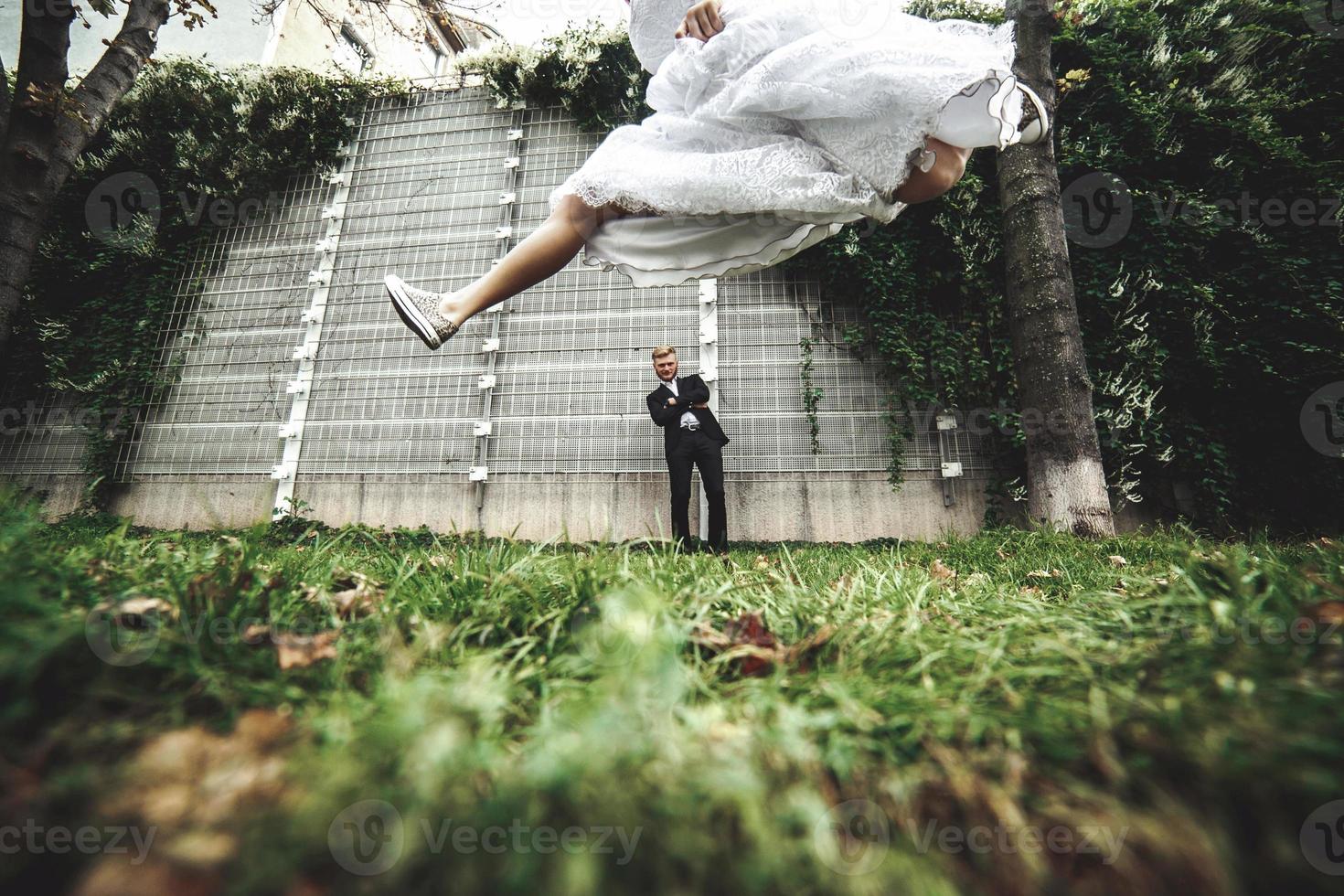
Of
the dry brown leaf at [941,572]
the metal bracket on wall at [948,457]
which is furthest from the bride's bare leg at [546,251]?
the metal bracket on wall at [948,457]

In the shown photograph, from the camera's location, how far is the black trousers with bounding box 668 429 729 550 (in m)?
4.76

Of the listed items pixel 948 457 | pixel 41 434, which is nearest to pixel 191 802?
pixel 948 457

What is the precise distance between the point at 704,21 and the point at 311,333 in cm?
570

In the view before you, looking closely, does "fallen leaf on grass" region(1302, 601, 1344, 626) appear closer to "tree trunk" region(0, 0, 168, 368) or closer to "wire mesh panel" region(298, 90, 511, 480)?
"wire mesh panel" region(298, 90, 511, 480)

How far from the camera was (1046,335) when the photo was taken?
375 centimetres

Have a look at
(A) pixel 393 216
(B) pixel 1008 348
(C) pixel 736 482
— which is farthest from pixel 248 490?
(B) pixel 1008 348

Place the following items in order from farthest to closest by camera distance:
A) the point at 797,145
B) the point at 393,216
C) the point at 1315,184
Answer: the point at 393,216
the point at 1315,184
the point at 797,145

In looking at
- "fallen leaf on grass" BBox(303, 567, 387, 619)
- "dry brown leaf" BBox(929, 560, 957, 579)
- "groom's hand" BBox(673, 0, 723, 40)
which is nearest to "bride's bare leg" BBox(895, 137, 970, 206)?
"groom's hand" BBox(673, 0, 723, 40)

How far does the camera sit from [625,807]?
49 cm

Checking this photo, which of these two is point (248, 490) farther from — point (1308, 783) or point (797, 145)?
point (1308, 783)

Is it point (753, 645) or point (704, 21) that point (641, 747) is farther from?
point (704, 21)

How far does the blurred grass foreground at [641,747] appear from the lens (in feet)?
1.55

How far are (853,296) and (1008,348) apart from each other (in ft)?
4.79

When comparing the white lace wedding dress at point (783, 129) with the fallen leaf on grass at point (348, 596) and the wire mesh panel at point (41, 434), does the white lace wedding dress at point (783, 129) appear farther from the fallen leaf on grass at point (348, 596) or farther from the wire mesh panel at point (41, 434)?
the wire mesh panel at point (41, 434)
